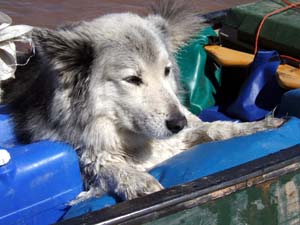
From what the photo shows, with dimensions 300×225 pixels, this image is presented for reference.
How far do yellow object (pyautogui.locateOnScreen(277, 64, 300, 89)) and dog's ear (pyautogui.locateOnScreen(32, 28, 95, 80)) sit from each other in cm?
136

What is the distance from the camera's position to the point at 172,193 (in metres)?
2.24

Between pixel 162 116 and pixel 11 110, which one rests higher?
pixel 162 116

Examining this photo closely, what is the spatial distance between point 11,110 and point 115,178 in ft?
3.41

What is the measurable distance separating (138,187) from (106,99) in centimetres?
63

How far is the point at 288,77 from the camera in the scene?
360 centimetres

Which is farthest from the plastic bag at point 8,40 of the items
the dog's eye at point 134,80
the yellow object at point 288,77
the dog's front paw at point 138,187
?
the yellow object at point 288,77

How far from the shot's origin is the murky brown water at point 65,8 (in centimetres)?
837

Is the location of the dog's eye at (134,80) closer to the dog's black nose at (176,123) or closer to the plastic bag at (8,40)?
the dog's black nose at (176,123)

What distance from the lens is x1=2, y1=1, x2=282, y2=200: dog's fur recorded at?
2.88 metres

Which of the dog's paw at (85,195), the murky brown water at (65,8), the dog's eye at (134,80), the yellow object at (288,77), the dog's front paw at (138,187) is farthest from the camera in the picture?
the murky brown water at (65,8)

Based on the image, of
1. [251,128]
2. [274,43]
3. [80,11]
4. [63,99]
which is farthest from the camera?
[80,11]

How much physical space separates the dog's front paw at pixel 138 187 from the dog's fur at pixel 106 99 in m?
0.03

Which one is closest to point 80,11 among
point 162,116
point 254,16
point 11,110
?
point 254,16

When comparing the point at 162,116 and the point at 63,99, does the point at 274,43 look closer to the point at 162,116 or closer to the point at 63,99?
the point at 162,116
